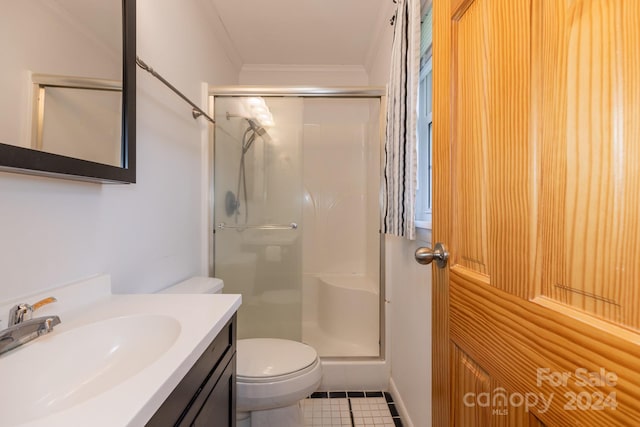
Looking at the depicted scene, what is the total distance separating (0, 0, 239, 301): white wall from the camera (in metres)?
0.71

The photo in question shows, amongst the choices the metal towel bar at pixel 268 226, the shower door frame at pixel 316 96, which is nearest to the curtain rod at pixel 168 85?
the shower door frame at pixel 316 96

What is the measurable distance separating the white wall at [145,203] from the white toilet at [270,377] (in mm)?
265

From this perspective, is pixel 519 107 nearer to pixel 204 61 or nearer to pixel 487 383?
pixel 487 383

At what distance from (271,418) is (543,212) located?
1486mm

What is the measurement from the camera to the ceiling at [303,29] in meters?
1.85

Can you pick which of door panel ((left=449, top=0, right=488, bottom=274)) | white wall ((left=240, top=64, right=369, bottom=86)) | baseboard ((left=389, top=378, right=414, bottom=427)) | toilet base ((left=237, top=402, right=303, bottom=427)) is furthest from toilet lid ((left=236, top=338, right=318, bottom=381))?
white wall ((left=240, top=64, right=369, bottom=86))

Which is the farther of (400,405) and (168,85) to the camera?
(400,405)

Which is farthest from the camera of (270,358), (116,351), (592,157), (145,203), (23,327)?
(270,358)

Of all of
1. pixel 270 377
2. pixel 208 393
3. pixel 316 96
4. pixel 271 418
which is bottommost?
pixel 271 418

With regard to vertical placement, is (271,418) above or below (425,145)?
below

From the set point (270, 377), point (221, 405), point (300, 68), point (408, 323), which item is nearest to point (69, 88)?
point (221, 405)

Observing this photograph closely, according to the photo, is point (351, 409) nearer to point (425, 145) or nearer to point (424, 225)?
point (424, 225)

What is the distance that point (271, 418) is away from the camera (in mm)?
1382

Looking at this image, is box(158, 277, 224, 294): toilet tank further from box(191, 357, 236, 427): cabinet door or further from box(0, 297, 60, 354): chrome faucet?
box(0, 297, 60, 354): chrome faucet
